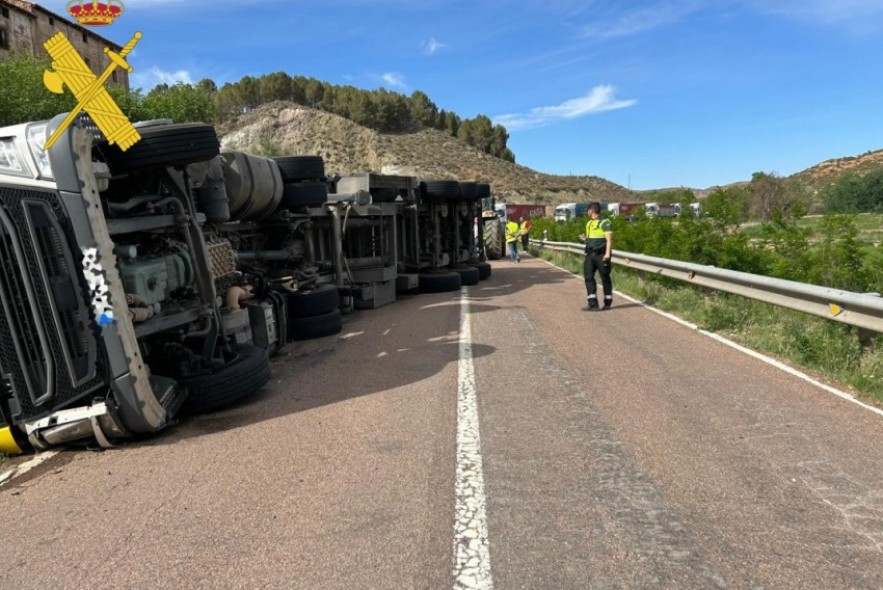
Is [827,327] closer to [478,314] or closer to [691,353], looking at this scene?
[691,353]

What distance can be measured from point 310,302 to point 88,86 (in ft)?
15.6

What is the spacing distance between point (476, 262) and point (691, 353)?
10632 mm

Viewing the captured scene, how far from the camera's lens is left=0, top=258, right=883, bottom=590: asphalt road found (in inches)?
113

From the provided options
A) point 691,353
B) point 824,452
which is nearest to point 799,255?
point 691,353

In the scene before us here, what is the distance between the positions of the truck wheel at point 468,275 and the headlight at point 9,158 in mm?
11325

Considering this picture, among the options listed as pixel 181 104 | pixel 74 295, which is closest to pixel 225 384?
pixel 74 295

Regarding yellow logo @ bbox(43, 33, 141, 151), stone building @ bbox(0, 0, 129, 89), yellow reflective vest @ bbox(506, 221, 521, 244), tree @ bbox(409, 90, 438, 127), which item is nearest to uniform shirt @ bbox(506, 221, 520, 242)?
yellow reflective vest @ bbox(506, 221, 521, 244)

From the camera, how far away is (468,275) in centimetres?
1573

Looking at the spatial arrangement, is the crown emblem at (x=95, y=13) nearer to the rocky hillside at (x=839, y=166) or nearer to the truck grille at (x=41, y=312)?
the truck grille at (x=41, y=312)

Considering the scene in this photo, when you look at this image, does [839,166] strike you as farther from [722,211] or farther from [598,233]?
[598,233]

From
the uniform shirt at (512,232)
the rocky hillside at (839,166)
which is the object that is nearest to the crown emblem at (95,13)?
the uniform shirt at (512,232)

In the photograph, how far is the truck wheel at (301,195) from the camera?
350 inches

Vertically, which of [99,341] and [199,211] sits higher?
[199,211]

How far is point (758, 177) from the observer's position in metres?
42.2
